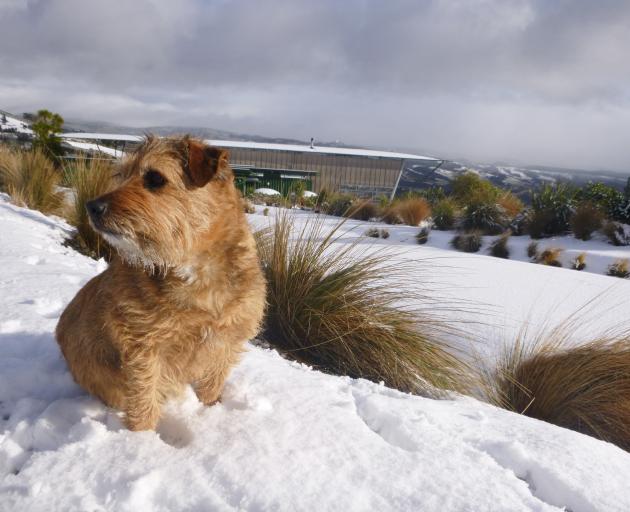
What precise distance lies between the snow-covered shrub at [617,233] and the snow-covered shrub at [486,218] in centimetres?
274

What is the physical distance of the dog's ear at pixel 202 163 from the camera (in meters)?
2.29

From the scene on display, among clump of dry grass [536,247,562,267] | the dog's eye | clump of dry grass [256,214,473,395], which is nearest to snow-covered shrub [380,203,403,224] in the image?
clump of dry grass [536,247,562,267]

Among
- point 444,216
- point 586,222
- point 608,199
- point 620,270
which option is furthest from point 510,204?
point 620,270

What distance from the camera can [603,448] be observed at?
2.34m

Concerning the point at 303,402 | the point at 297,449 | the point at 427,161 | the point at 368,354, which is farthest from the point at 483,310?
the point at 427,161

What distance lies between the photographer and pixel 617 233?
11078 mm

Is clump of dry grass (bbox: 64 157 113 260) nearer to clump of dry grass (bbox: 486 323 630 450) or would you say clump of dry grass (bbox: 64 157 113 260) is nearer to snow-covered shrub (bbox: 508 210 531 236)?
clump of dry grass (bbox: 486 323 630 450)

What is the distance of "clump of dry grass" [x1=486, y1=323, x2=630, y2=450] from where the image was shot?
347 cm

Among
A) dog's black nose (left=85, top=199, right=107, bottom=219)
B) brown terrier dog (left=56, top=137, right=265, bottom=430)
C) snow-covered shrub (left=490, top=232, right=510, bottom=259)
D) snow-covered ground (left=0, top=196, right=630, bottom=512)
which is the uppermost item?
dog's black nose (left=85, top=199, right=107, bottom=219)

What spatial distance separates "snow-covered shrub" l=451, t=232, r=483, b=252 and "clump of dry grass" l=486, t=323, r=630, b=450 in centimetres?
777

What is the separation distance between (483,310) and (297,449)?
11.5 feet

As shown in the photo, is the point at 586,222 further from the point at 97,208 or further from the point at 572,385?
the point at 97,208

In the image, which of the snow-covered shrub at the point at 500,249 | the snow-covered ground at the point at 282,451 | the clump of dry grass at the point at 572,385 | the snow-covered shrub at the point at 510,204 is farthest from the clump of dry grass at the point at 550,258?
the snow-covered ground at the point at 282,451

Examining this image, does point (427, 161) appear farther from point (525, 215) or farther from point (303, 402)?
point (303, 402)
